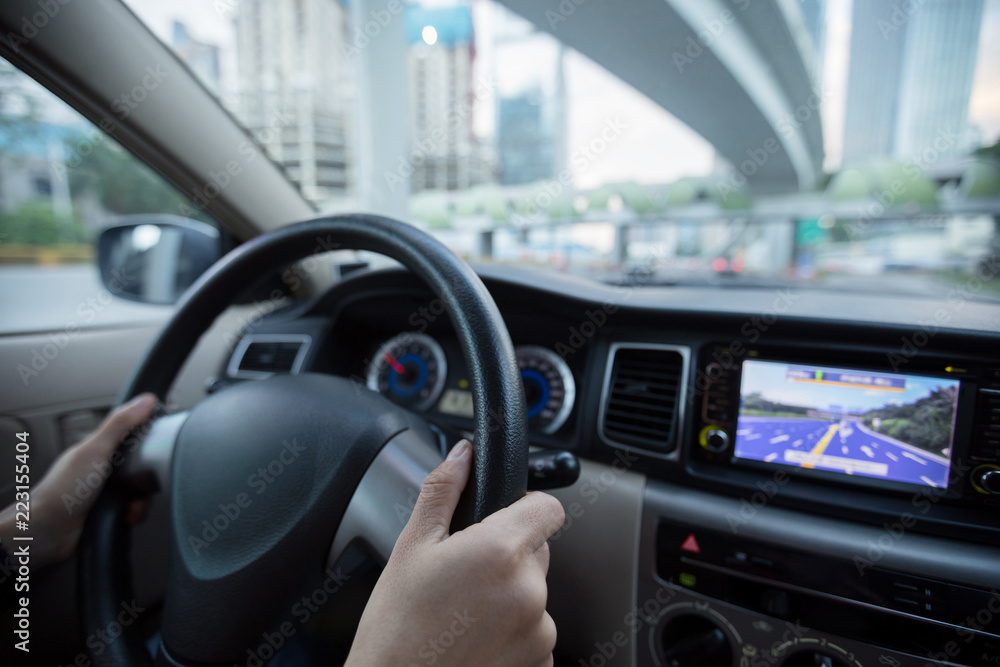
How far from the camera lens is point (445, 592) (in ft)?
1.73

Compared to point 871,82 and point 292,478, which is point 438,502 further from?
point 871,82

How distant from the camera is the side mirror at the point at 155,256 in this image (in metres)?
1.92

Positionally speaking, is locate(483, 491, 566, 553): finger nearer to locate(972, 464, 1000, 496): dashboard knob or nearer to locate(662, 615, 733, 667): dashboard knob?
locate(662, 615, 733, 667): dashboard knob

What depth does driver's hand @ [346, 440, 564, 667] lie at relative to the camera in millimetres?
523

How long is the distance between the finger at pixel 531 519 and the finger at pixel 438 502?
0.05 m

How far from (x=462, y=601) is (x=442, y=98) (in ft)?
8.92

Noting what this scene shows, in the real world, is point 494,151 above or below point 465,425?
above

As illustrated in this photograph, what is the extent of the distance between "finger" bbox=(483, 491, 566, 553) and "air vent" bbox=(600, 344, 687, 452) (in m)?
0.68

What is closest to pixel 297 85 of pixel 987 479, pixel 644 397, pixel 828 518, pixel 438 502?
pixel 644 397

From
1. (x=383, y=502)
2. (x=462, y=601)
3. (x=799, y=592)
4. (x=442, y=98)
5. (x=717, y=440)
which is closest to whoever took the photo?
(x=462, y=601)

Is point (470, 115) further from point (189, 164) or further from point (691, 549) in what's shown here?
point (691, 549)

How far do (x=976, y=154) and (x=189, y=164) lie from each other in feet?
11.4

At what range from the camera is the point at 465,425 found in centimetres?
147

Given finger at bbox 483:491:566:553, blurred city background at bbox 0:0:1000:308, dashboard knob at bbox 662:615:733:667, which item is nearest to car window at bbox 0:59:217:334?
blurred city background at bbox 0:0:1000:308
